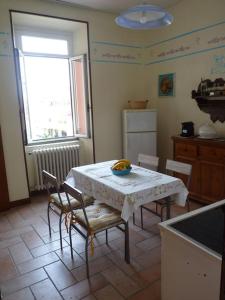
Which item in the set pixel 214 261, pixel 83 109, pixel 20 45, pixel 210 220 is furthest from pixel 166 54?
pixel 214 261

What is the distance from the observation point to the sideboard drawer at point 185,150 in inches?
132

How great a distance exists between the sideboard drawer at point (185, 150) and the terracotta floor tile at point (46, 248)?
2.04m

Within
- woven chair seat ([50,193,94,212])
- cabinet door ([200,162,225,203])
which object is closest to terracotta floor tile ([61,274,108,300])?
woven chair seat ([50,193,94,212])

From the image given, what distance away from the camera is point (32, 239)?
269 centimetres

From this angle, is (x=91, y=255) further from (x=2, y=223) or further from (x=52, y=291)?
(x=2, y=223)

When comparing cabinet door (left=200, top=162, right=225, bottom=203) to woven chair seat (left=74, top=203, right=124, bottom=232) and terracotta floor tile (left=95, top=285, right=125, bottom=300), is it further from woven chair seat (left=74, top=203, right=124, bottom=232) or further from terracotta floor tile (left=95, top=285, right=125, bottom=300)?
terracotta floor tile (left=95, top=285, right=125, bottom=300)

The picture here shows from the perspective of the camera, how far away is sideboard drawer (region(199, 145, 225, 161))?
3.01 m

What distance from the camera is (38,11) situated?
338cm

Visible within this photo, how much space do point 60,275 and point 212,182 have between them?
7.14 feet

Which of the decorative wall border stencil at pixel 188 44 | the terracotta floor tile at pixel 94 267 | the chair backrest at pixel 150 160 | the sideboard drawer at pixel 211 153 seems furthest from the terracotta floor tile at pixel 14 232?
the decorative wall border stencil at pixel 188 44

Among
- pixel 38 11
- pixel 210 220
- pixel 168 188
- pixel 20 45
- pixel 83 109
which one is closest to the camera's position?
pixel 210 220

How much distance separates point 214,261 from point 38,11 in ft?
12.1

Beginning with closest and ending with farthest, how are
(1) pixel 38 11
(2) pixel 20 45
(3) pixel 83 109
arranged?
(1) pixel 38 11 → (2) pixel 20 45 → (3) pixel 83 109

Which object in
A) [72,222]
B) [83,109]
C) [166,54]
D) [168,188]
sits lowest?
[72,222]
